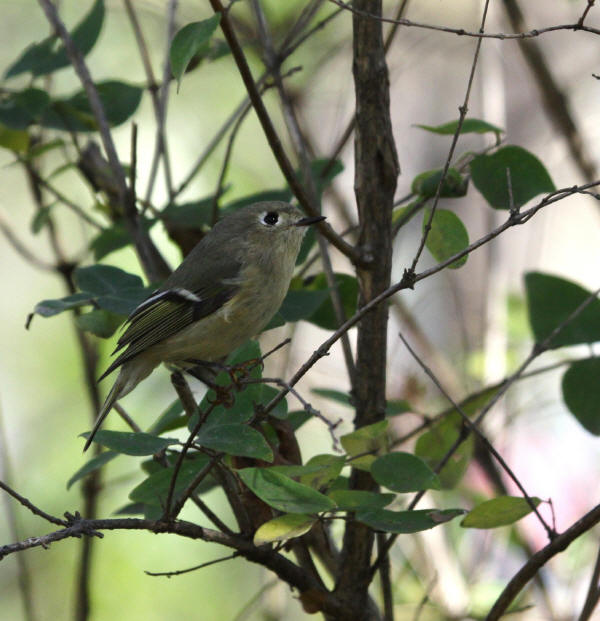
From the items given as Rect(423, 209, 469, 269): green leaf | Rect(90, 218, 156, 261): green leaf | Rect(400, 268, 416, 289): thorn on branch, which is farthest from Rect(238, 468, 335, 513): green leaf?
Rect(90, 218, 156, 261): green leaf

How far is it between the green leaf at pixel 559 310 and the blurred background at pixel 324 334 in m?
0.41

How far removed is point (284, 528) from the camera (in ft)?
3.48

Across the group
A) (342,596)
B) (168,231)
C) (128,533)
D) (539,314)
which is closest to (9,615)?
(128,533)

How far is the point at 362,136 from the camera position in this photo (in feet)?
4.24

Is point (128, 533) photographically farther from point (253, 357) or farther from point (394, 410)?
point (253, 357)

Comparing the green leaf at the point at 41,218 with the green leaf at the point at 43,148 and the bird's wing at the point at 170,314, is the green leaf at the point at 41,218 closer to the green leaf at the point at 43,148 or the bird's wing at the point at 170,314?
the green leaf at the point at 43,148

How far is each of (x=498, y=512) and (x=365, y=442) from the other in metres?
0.18

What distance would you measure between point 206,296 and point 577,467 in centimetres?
106

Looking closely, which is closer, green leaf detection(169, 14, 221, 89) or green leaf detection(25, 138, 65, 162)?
green leaf detection(169, 14, 221, 89)

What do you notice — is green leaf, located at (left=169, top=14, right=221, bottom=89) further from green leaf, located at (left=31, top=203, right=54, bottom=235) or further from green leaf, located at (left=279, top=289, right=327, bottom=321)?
green leaf, located at (left=31, top=203, right=54, bottom=235)

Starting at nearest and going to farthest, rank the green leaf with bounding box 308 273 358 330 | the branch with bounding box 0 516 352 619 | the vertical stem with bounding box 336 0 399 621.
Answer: the branch with bounding box 0 516 352 619
the vertical stem with bounding box 336 0 399 621
the green leaf with bounding box 308 273 358 330

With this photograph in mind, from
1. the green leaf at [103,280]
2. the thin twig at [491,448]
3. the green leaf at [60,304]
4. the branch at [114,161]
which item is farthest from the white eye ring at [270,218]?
the thin twig at [491,448]

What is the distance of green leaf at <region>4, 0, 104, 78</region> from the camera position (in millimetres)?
1635

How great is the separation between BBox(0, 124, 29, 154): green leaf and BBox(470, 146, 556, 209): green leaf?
2.85 ft
